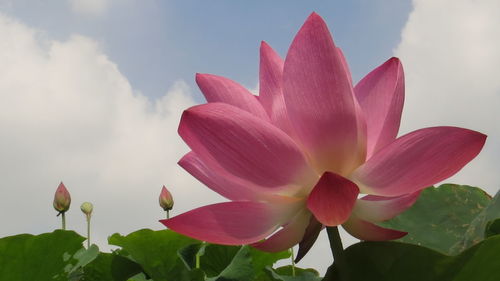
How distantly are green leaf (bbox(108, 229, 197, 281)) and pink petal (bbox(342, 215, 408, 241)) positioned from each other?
0.85 metres

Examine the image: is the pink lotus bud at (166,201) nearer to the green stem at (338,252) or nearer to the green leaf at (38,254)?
the green leaf at (38,254)

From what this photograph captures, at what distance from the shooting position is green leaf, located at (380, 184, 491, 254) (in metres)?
0.97

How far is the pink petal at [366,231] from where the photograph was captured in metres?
0.59

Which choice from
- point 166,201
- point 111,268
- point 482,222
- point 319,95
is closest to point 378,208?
point 319,95

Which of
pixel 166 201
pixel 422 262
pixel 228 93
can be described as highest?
pixel 166 201

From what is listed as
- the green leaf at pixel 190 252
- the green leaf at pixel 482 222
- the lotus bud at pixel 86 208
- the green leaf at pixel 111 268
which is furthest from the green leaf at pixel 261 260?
the lotus bud at pixel 86 208

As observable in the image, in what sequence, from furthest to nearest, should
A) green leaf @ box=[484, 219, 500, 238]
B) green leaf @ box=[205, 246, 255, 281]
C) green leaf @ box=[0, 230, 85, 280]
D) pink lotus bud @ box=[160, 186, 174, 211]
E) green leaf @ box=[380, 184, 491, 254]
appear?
pink lotus bud @ box=[160, 186, 174, 211]
green leaf @ box=[205, 246, 255, 281]
green leaf @ box=[0, 230, 85, 280]
green leaf @ box=[380, 184, 491, 254]
green leaf @ box=[484, 219, 500, 238]

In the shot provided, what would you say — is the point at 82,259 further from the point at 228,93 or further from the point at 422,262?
the point at 422,262

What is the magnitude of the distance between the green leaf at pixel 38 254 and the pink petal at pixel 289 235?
Result: 0.65 metres

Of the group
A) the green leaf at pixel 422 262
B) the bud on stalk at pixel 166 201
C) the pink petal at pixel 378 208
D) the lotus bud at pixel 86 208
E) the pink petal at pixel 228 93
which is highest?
the lotus bud at pixel 86 208

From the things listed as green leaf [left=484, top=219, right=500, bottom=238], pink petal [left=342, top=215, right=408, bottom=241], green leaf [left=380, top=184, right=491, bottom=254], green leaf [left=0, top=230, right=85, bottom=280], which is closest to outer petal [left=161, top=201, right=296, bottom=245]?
pink petal [left=342, top=215, right=408, bottom=241]

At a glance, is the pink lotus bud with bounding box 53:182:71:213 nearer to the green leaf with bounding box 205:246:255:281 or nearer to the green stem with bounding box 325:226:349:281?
the green leaf with bounding box 205:246:255:281

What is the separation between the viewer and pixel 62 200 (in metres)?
2.12

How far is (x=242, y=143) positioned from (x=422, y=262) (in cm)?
21
